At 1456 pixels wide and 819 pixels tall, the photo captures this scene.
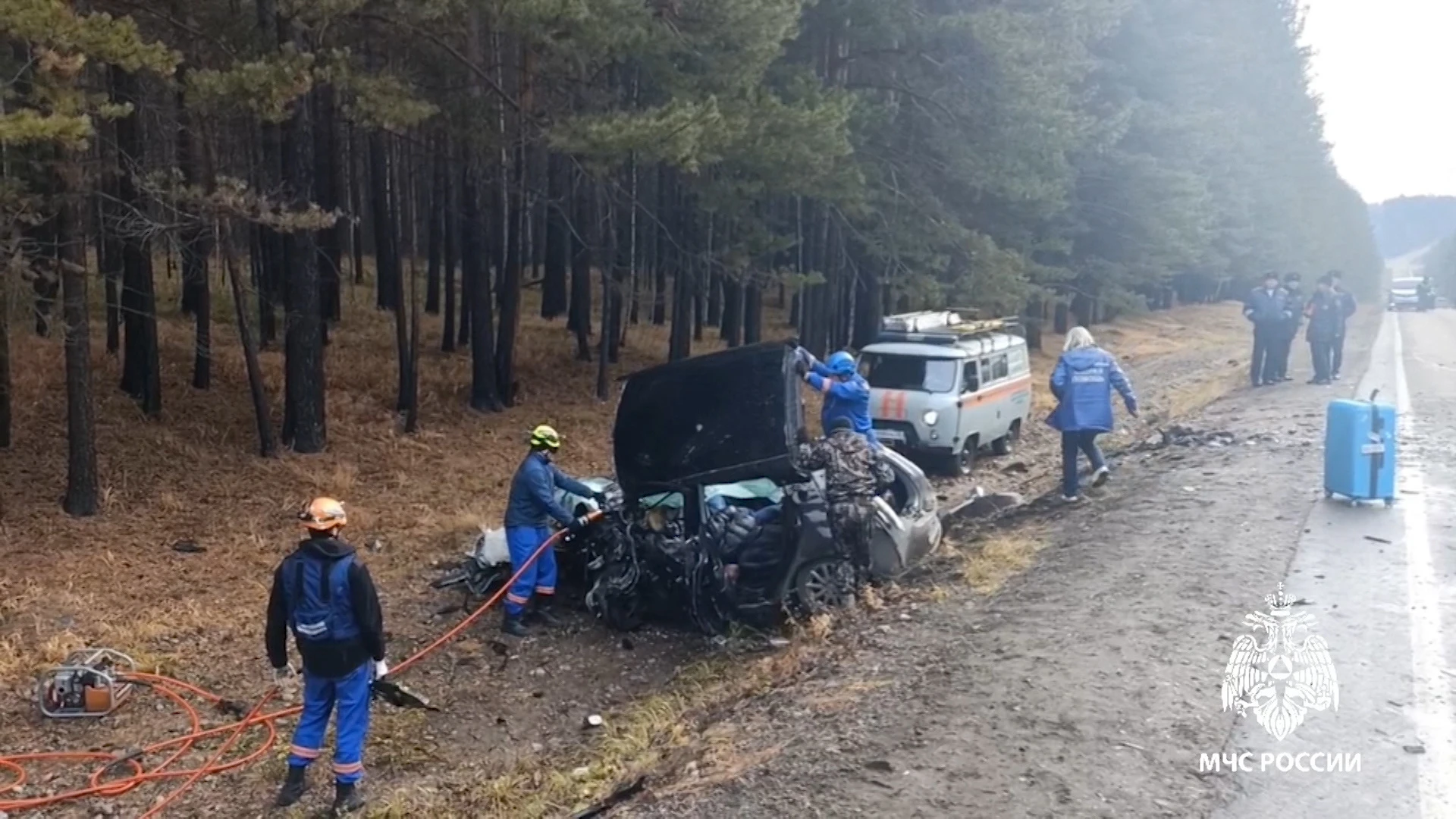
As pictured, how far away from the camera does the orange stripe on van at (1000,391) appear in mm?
16234

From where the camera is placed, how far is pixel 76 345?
1163cm

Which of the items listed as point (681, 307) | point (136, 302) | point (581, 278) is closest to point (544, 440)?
point (136, 302)

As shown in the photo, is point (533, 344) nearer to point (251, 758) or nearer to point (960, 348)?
point (960, 348)

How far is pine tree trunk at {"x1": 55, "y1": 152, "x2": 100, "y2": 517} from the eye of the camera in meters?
11.6

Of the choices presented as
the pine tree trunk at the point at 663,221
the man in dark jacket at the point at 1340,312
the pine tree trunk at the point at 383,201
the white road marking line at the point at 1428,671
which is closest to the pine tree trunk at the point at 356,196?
the pine tree trunk at the point at 383,201

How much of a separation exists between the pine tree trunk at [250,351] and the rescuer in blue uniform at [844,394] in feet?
24.8

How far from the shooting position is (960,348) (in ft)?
53.4

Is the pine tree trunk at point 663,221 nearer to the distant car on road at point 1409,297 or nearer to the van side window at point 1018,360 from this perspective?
the van side window at point 1018,360

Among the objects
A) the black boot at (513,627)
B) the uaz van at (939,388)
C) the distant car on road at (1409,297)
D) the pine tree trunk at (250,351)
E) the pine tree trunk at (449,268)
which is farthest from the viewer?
the distant car on road at (1409,297)

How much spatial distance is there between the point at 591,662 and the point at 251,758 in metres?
2.80

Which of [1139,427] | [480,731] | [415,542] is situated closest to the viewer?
[480,731]

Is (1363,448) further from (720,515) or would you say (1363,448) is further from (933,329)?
(933,329)

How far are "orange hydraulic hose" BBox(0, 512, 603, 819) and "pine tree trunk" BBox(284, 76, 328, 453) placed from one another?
693cm

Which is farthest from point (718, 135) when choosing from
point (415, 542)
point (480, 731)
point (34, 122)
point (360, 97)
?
point (480, 731)
